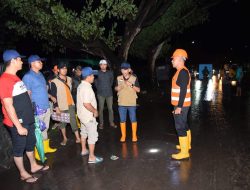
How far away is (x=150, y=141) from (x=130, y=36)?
7.23 m

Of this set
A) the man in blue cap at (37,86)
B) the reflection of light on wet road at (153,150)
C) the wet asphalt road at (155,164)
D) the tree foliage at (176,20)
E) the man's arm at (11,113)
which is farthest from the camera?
the tree foliage at (176,20)

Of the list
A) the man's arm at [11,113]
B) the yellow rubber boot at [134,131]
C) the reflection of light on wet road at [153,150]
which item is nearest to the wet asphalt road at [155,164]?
the reflection of light on wet road at [153,150]

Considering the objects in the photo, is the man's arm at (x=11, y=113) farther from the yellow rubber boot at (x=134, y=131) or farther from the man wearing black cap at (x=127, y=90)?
the yellow rubber boot at (x=134, y=131)

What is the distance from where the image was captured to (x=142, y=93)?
1814cm

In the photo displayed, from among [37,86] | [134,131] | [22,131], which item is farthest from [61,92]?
[22,131]

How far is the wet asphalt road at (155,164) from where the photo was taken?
5.08m

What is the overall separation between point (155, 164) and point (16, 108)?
110 inches

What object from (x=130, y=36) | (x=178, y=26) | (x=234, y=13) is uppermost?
(x=234, y=13)

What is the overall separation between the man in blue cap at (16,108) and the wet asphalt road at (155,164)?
65 centimetres

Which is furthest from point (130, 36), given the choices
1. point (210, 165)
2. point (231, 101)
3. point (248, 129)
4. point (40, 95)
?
point (210, 165)

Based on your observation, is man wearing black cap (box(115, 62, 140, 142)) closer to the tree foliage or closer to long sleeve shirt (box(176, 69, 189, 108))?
long sleeve shirt (box(176, 69, 189, 108))

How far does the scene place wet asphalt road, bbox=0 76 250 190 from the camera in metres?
5.08

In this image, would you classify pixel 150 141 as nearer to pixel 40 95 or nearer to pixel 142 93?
pixel 40 95

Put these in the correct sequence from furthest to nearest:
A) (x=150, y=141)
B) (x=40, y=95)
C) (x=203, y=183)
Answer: (x=150, y=141), (x=40, y=95), (x=203, y=183)
